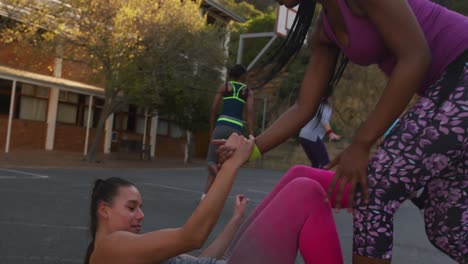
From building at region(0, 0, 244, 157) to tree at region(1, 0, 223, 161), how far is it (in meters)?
1.28

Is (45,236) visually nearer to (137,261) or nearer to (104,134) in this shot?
(137,261)

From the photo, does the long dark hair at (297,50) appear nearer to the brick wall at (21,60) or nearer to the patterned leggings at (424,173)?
the patterned leggings at (424,173)

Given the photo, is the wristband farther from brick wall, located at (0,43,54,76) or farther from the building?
brick wall, located at (0,43,54,76)

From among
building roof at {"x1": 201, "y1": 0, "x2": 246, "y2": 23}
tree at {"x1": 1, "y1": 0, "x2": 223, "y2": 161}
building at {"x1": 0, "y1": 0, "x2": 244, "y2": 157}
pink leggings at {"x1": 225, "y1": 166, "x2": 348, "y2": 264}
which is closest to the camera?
pink leggings at {"x1": 225, "y1": 166, "x2": 348, "y2": 264}

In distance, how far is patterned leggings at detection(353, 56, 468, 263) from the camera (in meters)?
1.44

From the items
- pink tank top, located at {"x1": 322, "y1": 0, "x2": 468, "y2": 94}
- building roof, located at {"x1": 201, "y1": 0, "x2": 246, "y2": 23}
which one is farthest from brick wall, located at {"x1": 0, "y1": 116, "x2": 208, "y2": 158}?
pink tank top, located at {"x1": 322, "y1": 0, "x2": 468, "y2": 94}

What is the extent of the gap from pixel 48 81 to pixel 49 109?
166 cm

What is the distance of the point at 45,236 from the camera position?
3580mm

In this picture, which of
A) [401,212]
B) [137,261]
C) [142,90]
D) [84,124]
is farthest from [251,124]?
[84,124]

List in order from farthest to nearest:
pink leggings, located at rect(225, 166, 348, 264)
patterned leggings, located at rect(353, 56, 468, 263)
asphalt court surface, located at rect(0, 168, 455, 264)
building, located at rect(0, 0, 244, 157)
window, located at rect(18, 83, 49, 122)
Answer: window, located at rect(18, 83, 49, 122) < building, located at rect(0, 0, 244, 157) < asphalt court surface, located at rect(0, 168, 455, 264) < pink leggings, located at rect(225, 166, 348, 264) < patterned leggings, located at rect(353, 56, 468, 263)

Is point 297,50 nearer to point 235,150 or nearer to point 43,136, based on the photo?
point 235,150

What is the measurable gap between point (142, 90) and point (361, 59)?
14.2 m

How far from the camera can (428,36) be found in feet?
5.13

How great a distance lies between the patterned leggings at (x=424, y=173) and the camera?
1443 millimetres
